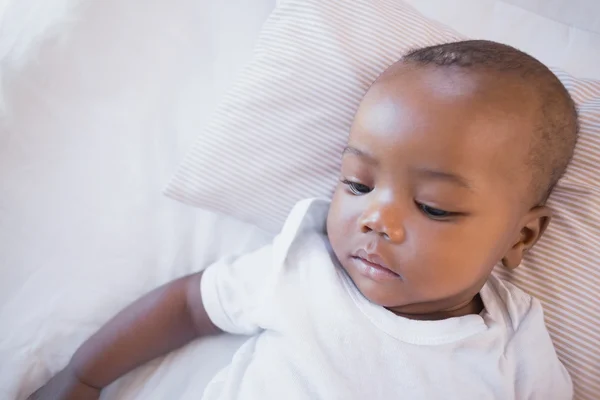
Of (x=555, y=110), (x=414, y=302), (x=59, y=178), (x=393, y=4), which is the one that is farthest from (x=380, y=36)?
(x=59, y=178)

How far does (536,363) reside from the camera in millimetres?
897

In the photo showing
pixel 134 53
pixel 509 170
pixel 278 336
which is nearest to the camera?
pixel 509 170

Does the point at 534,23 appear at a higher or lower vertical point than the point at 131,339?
higher

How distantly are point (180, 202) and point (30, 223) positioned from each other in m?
0.28

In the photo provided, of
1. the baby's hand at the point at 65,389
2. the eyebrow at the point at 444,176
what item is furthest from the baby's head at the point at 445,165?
the baby's hand at the point at 65,389

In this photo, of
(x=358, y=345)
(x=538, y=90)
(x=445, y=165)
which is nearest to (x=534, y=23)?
(x=538, y=90)

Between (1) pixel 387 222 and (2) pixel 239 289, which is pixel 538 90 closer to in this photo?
(1) pixel 387 222

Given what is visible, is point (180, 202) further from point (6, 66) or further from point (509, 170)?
point (509, 170)

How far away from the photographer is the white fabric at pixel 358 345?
34.3 inches

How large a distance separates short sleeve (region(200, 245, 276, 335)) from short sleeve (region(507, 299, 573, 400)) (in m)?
0.42

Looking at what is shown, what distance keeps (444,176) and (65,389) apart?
77cm

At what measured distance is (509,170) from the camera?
80cm

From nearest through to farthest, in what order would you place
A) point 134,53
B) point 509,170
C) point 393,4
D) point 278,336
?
point 509,170, point 278,336, point 393,4, point 134,53

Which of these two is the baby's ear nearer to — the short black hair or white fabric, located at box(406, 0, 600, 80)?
the short black hair
